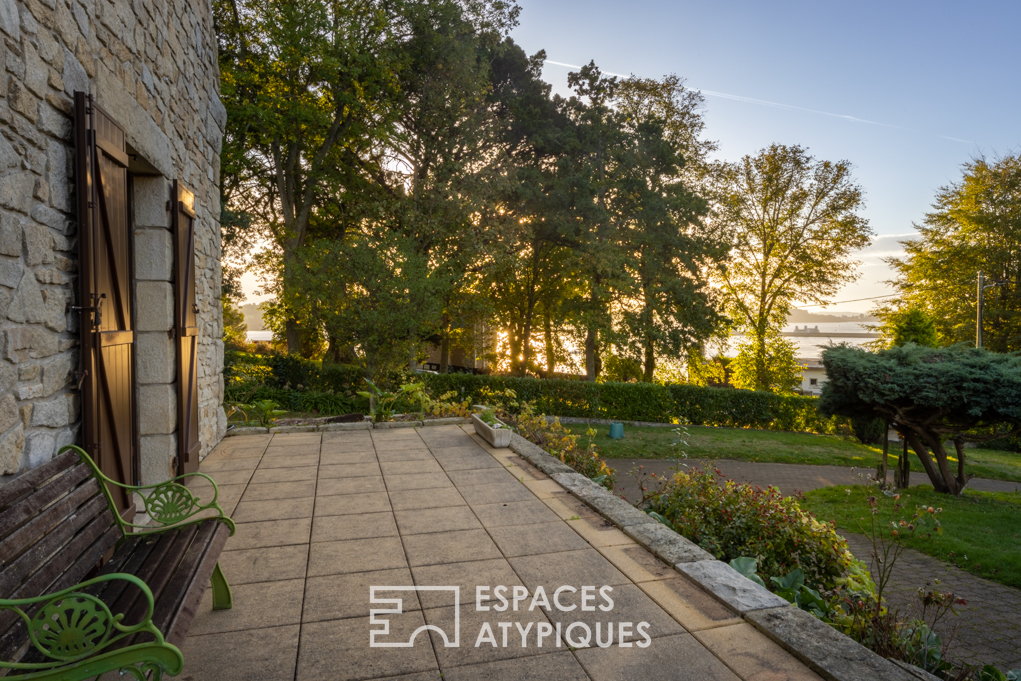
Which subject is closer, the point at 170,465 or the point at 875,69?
the point at 170,465

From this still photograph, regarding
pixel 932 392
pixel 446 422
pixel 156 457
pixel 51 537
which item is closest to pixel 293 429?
pixel 446 422

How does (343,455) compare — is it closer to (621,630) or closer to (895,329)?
(621,630)

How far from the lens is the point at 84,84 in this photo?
2.80m

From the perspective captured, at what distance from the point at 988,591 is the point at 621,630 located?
17.5 feet

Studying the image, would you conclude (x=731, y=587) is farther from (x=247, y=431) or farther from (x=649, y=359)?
(x=649, y=359)

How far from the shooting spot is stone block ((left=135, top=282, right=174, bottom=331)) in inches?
166

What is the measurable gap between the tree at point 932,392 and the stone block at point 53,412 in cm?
971

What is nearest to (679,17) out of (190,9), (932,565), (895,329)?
(190,9)

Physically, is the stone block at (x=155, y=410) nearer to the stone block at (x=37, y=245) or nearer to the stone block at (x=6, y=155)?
the stone block at (x=37, y=245)

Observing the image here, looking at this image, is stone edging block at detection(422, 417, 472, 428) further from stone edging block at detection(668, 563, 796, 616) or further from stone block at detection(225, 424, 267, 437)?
stone edging block at detection(668, 563, 796, 616)

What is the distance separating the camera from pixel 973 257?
25250 millimetres

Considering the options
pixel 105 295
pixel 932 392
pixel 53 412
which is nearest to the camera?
pixel 53 412

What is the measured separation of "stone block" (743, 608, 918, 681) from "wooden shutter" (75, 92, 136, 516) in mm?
3220

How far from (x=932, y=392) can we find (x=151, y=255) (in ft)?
32.0
